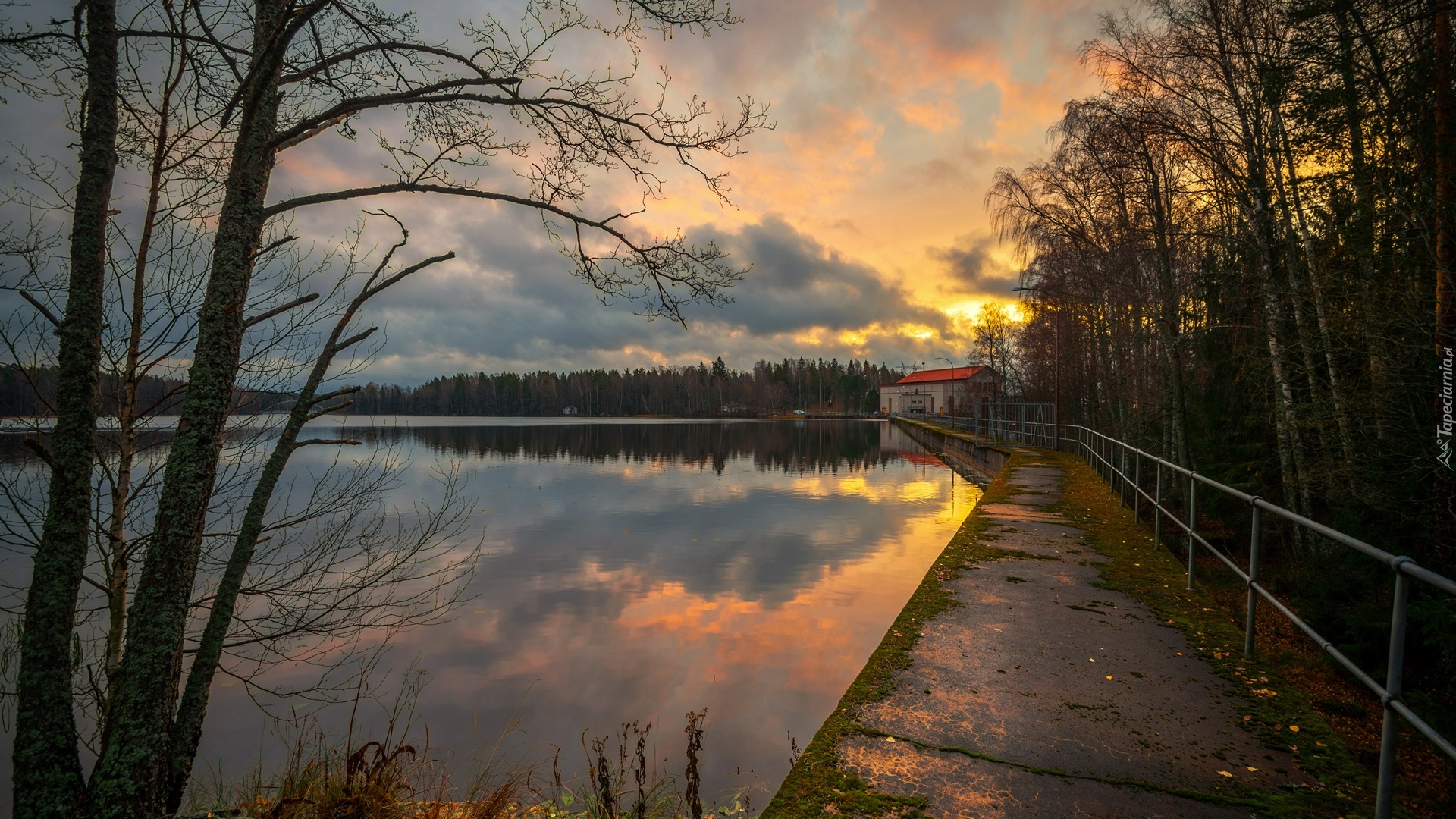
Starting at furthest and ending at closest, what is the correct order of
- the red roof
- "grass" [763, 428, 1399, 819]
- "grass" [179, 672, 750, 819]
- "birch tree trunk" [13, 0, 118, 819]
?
1. the red roof
2. "grass" [179, 672, 750, 819]
3. "birch tree trunk" [13, 0, 118, 819]
4. "grass" [763, 428, 1399, 819]

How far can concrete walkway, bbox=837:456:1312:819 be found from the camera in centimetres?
258

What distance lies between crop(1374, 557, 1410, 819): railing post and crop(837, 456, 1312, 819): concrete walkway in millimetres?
451

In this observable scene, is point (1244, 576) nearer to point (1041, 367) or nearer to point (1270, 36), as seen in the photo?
point (1270, 36)

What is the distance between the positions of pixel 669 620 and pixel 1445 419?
8.54 meters

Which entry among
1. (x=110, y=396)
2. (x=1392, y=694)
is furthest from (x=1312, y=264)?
(x=110, y=396)

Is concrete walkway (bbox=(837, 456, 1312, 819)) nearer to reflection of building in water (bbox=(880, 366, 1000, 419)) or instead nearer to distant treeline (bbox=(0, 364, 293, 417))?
distant treeline (bbox=(0, 364, 293, 417))

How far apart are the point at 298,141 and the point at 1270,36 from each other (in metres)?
10.8

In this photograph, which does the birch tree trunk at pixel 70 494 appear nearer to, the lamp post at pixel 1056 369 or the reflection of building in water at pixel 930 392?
the lamp post at pixel 1056 369

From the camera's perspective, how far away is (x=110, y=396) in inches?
206

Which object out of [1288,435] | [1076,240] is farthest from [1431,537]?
[1076,240]

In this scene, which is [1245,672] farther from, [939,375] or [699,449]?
[939,375]

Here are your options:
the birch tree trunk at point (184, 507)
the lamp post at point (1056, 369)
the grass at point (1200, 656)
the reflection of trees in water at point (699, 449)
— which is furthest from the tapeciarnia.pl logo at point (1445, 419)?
the reflection of trees in water at point (699, 449)

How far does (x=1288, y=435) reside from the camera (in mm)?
8828

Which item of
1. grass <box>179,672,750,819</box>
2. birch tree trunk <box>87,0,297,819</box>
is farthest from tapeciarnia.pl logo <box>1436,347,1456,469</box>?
birch tree trunk <box>87,0,297,819</box>
